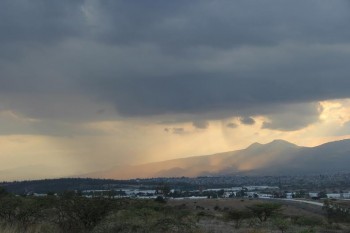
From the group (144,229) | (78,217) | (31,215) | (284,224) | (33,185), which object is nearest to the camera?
(78,217)

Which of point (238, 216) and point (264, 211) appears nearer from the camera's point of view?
point (238, 216)

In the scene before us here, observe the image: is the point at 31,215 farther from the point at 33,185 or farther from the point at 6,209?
the point at 33,185

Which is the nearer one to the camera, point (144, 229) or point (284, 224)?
point (144, 229)

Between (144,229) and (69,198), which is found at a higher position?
(69,198)

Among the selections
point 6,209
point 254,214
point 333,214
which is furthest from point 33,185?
point 6,209

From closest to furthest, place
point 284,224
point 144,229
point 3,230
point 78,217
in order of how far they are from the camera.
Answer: point 3,230 → point 78,217 → point 144,229 → point 284,224

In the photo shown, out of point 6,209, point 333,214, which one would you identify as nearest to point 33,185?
point 333,214

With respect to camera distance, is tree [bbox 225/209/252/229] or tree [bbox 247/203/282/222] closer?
tree [bbox 225/209/252/229]

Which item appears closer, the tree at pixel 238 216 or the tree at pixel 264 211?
the tree at pixel 238 216

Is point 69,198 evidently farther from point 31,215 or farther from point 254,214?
point 254,214

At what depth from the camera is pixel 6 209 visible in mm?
29125

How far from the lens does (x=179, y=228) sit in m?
25.7

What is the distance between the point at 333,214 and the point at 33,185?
95.9 meters

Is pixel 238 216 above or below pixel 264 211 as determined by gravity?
below
